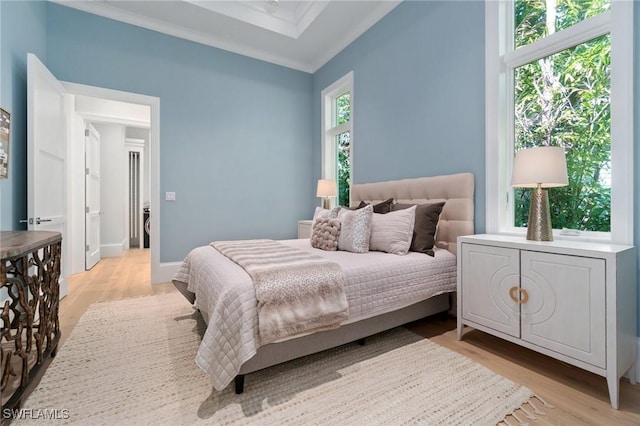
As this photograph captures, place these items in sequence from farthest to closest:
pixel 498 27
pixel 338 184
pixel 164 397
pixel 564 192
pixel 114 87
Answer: pixel 338 184
pixel 114 87
pixel 498 27
pixel 564 192
pixel 164 397

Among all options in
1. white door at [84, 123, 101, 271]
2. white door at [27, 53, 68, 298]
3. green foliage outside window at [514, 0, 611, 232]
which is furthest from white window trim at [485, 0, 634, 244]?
white door at [84, 123, 101, 271]

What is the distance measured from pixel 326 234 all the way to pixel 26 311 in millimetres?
1845

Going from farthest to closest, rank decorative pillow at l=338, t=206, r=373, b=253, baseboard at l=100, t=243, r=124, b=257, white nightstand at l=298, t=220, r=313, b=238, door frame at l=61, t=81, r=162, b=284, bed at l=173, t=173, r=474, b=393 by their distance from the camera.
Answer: baseboard at l=100, t=243, r=124, b=257 < white nightstand at l=298, t=220, r=313, b=238 < door frame at l=61, t=81, r=162, b=284 < decorative pillow at l=338, t=206, r=373, b=253 < bed at l=173, t=173, r=474, b=393

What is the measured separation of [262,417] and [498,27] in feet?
9.77

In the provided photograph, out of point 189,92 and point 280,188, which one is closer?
point 189,92

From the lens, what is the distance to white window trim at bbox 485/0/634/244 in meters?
1.65

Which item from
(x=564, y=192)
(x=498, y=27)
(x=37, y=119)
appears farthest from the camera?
(x=37, y=119)

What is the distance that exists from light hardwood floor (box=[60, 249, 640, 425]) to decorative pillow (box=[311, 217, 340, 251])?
895 millimetres

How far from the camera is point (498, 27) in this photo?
2242mm

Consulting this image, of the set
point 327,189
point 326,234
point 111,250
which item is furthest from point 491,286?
point 111,250

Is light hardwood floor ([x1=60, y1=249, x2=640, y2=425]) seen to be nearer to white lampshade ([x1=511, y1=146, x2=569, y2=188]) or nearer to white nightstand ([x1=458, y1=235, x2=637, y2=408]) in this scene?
white nightstand ([x1=458, y1=235, x2=637, y2=408])

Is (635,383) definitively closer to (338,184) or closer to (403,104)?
(403,104)

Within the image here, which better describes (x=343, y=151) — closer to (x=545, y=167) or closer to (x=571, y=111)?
(x=571, y=111)

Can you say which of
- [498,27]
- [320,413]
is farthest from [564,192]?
[320,413]
